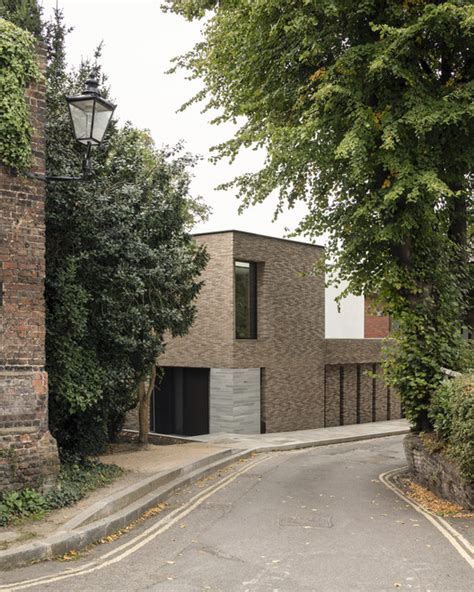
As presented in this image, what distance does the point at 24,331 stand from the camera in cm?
957

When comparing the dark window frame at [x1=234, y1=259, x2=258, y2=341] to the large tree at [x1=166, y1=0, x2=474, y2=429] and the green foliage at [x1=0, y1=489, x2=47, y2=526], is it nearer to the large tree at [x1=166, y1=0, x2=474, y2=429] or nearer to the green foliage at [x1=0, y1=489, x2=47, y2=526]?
the large tree at [x1=166, y1=0, x2=474, y2=429]

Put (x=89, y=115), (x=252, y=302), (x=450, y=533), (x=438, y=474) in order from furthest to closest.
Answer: (x=252, y=302), (x=438, y=474), (x=89, y=115), (x=450, y=533)

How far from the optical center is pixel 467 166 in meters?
13.7

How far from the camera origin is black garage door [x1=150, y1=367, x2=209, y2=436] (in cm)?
2416

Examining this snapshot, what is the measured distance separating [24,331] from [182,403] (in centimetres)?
1589

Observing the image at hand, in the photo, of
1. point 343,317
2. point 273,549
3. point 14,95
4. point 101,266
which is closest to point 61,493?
point 273,549

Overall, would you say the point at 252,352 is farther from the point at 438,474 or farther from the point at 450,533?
the point at 450,533

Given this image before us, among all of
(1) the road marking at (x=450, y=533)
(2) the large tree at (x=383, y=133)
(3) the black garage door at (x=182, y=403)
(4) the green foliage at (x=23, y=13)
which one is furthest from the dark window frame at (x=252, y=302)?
(4) the green foliage at (x=23, y=13)

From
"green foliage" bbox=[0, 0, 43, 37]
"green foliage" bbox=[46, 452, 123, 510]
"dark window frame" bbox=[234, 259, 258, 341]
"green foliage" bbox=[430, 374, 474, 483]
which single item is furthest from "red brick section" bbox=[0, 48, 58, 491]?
"dark window frame" bbox=[234, 259, 258, 341]

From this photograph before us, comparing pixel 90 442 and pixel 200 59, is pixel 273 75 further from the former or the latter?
pixel 90 442

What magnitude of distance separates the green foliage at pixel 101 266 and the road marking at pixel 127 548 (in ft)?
8.00

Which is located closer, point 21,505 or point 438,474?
point 21,505

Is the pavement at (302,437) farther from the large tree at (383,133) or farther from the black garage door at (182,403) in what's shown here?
the large tree at (383,133)

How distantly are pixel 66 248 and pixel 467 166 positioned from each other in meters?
8.15
